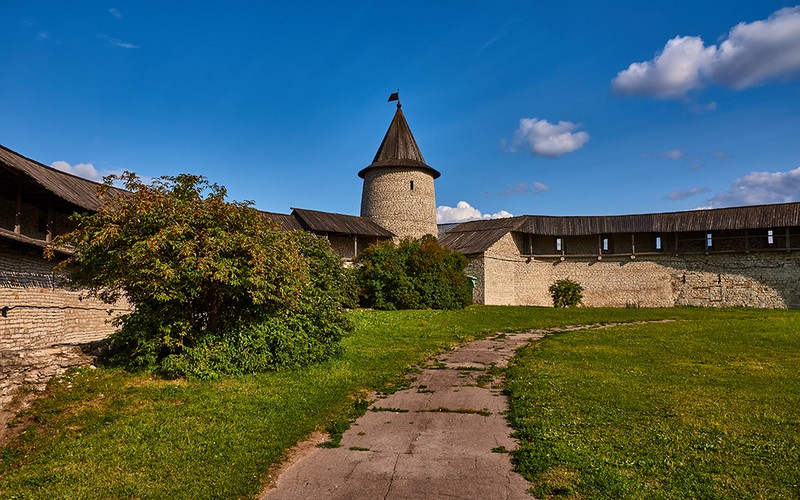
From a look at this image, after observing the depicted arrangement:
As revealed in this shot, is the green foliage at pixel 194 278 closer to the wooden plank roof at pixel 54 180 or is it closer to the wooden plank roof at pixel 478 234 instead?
the wooden plank roof at pixel 54 180

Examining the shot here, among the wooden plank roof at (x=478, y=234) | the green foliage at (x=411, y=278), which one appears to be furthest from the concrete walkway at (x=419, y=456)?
the wooden plank roof at (x=478, y=234)

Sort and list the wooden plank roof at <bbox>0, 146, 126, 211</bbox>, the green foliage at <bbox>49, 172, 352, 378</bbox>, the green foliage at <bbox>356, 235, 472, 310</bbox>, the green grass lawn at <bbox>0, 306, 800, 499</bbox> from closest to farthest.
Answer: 1. the green grass lawn at <bbox>0, 306, 800, 499</bbox>
2. the green foliage at <bbox>49, 172, 352, 378</bbox>
3. the wooden plank roof at <bbox>0, 146, 126, 211</bbox>
4. the green foliage at <bbox>356, 235, 472, 310</bbox>

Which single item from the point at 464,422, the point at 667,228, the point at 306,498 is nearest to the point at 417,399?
the point at 464,422

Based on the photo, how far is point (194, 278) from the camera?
8.91 meters

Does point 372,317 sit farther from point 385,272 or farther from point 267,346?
point 267,346

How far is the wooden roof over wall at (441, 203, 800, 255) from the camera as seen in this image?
3031 centimetres

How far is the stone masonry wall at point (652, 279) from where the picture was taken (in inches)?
1200

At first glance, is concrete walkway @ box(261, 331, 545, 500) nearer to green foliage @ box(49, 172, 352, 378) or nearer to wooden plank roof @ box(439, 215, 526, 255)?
green foliage @ box(49, 172, 352, 378)

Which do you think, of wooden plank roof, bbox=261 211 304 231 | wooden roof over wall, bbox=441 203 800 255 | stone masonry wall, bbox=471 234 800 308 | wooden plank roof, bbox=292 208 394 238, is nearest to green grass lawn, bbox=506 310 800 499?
wooden plank roof, bbox=292 208 394 238

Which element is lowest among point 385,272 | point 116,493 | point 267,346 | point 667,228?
point 116,493

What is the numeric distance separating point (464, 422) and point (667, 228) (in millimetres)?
29928

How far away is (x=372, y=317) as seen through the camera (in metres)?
20.1

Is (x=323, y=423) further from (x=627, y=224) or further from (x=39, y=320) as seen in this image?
(x=627, y=224)

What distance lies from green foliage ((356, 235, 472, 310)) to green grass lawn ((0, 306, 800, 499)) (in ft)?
44.4
